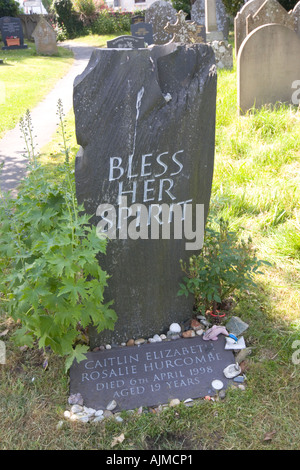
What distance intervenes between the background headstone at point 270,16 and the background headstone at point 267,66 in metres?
2.24

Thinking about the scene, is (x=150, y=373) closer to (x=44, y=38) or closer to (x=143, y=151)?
(x=143, y=151)

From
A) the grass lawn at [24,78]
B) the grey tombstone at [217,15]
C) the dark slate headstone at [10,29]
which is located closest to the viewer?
the grass lawn at [24,78]

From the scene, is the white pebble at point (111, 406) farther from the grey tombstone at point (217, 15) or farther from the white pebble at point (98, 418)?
the grey tombstone at point (217, 15)

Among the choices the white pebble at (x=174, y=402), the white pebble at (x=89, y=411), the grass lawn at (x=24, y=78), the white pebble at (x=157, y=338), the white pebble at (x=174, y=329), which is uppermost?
the grass lawn at (x=24, y=78)

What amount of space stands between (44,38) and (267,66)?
13.4 meters

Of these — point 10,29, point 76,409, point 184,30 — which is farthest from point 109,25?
point 76,409

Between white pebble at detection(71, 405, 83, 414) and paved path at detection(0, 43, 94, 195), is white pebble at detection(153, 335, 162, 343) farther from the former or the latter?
paved path at detection(0, 43, 94, 195)

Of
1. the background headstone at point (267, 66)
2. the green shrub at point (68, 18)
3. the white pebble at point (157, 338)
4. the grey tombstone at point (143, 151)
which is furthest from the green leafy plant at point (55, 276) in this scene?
the green shrub at point (68, 18)

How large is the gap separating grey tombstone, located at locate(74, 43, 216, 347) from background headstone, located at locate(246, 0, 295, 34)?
21.7ft

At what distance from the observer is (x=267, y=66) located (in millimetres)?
6324

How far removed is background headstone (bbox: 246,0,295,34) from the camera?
817 cm

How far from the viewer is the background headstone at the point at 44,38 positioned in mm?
16828

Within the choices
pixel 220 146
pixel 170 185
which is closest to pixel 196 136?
pixel 170 185

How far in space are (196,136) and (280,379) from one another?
1.53 metres
